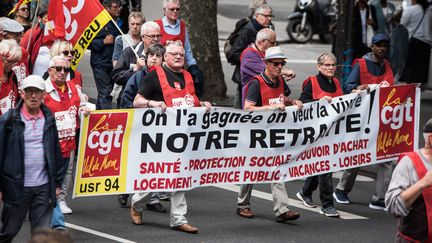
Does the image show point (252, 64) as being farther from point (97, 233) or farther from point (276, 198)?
point (97, 233)

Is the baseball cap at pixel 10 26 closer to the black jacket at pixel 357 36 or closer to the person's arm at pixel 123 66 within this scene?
the person's arm at pixel 123 66

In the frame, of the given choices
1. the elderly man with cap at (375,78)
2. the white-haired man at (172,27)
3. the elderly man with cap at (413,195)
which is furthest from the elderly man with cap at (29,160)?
the white-haired man at (172,27)

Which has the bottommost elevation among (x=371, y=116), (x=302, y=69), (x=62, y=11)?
(x=302, y=69)

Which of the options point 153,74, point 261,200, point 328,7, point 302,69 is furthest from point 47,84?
point 328,7

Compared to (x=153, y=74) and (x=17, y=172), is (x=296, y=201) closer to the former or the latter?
(x=153, y=74)

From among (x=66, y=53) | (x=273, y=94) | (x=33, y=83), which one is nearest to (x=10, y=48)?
(x=66, y=53)

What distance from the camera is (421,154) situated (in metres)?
7.86

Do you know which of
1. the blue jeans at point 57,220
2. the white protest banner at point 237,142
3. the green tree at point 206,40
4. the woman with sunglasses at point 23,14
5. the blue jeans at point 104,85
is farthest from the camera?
the green tree at point 206,40

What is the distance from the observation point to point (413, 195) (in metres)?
7.63

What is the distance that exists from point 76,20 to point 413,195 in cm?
588

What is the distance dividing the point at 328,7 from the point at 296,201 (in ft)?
57.0

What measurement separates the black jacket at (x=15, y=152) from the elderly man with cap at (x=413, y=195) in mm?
2660

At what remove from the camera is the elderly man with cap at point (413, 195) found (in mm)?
7668

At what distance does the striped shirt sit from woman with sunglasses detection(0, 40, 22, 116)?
4.33ft
